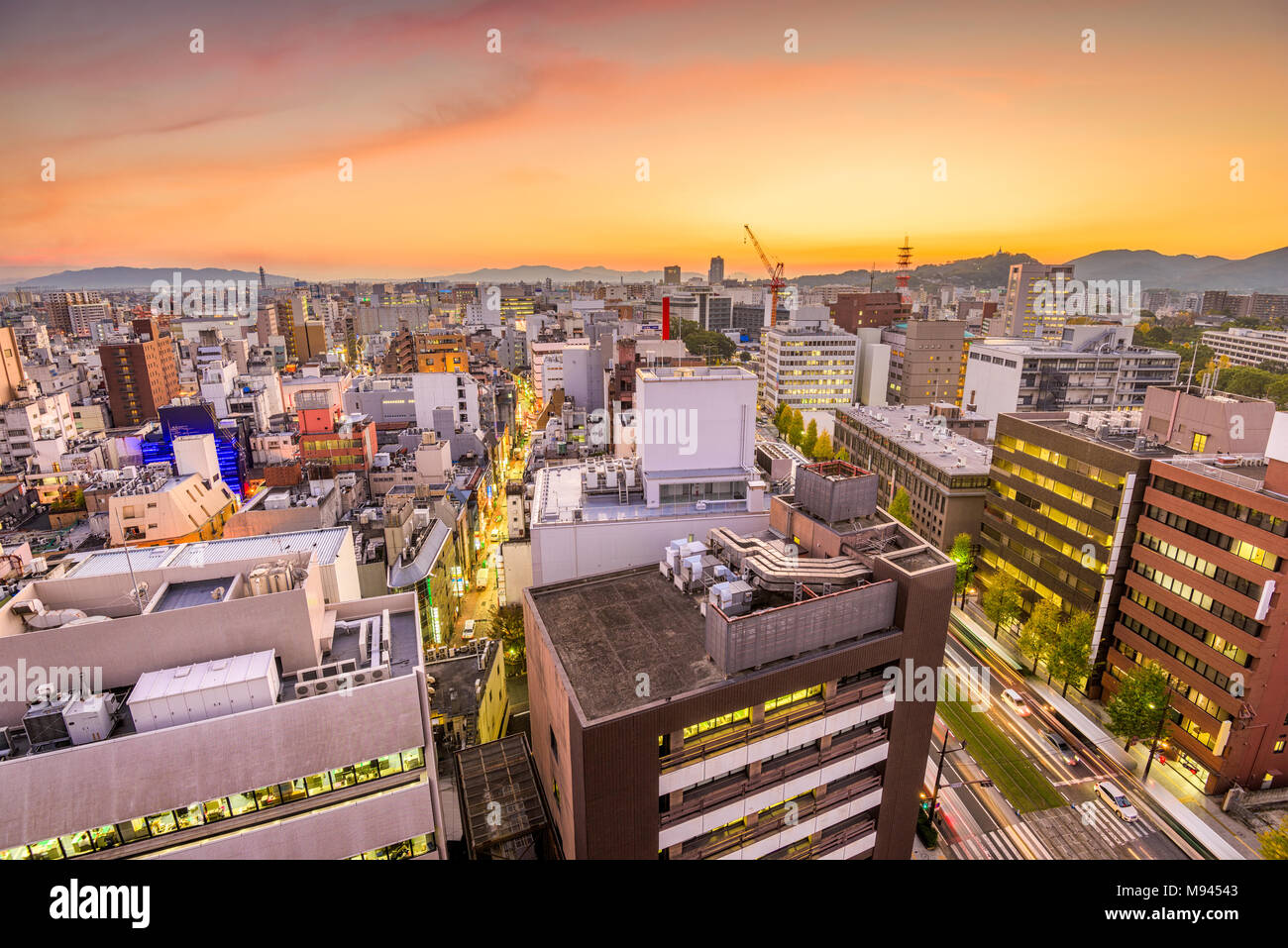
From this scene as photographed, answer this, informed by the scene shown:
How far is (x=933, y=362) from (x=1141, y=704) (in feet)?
207

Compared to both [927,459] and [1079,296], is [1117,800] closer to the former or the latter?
[927,459]

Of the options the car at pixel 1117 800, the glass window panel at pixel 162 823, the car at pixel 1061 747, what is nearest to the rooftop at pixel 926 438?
the car at pixel 1061 747

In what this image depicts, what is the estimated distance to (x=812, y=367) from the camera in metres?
86.2

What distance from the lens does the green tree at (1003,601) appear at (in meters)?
37.5

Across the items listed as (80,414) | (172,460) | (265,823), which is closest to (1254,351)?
(265,823)

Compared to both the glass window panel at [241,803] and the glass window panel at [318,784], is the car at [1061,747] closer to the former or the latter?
the glass window panel at [318,784]

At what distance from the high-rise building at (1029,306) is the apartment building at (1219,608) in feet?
348

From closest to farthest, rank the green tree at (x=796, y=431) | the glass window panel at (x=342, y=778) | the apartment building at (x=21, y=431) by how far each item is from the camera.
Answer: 1. the glass window panel at (x=342, y=778)
2. the green tree at (x=796, y=431)
3. the apartment building at (x=21, y=431)

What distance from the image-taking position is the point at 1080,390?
6650 cm

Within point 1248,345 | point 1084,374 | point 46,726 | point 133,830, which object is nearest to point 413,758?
point 133,830

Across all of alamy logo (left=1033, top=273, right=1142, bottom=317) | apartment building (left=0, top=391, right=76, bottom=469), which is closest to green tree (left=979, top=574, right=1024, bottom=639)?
apartment building (left=0, top=391, right=76, bottom=469)

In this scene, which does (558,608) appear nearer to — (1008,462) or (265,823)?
(265,823)
